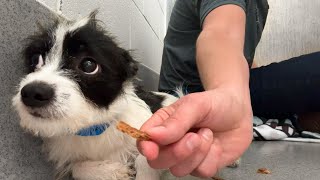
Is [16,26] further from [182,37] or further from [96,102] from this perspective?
[182,37]

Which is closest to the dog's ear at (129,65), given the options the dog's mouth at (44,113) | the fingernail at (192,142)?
the dog's mouth at (44,113)

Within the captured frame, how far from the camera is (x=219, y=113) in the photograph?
0.72m

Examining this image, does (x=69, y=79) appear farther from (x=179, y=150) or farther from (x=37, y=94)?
(x=179, y=150)

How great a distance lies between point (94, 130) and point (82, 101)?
5.1 inches

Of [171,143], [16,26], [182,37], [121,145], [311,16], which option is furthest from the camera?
[311,16]

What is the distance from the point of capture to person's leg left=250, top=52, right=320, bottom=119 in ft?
6.27

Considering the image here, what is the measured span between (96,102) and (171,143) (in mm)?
272

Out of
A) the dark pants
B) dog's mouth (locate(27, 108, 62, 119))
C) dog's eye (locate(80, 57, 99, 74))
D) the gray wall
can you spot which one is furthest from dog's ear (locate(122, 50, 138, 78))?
the gray wall

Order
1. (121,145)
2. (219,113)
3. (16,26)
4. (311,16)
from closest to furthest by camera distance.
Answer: (219,113), (16,26), (121,145), (311,16)

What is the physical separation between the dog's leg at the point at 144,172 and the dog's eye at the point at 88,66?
256 mm

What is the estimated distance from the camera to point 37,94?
0.70m

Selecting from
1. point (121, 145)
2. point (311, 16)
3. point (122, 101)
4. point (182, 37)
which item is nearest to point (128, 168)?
point (121, 145)

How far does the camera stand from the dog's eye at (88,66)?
2.59 feet

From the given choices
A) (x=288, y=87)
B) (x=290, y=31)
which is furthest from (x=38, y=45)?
(x=290, y=31)
